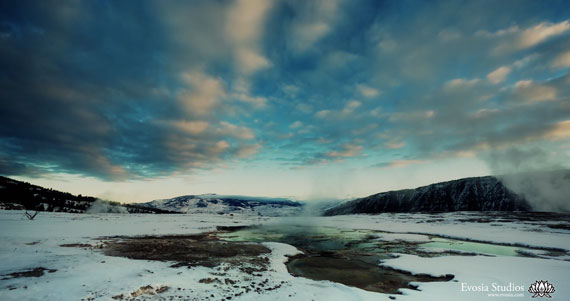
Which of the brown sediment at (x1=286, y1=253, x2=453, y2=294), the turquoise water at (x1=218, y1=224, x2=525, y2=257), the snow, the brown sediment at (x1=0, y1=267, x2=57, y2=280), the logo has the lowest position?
the turquoise water at (x1=218, y1=224, x2=525, y2=257)

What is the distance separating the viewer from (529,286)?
14773 mm

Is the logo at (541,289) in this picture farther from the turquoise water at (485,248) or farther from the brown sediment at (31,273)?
the brown sediment at (31,273)

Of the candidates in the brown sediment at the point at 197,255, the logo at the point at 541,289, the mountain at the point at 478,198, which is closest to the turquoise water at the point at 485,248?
the logo at the point at 541,289

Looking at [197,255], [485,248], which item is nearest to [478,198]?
[485,248]

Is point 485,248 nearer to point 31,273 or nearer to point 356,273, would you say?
point 356,273

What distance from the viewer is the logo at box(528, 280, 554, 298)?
13195mm

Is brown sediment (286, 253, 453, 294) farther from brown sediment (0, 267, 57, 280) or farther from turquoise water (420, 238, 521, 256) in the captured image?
brown sediment (0, 267, 57, 280)

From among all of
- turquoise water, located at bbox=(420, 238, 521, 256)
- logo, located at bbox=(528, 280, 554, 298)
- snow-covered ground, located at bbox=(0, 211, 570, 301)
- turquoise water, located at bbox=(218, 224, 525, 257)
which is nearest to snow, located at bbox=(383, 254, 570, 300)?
snow-covered ground, located at bbox=(0, 211, 570, 301)

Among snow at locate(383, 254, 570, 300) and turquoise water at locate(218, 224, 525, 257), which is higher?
snow at locate(383, 254, 570, 300)

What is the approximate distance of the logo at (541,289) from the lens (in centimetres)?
1320

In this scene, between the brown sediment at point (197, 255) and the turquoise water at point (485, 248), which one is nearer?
the brown sediment at point (197, 255)

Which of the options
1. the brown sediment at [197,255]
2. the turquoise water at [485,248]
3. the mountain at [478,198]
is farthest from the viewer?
the mountain at [478,198]

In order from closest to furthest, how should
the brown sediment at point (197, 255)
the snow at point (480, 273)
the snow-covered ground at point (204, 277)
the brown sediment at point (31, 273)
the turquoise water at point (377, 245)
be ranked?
the snow-covered ground at point (204, 277)
the snow at point (480, 273)
the brown sediment at point (31, 273)
the brown sediment at point (197, 255)
the turquoise water at point (377, 245)

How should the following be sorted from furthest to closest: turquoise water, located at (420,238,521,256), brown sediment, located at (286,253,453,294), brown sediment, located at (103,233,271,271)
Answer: turquoise water, located at (420,238,521,256) → brown sediment, located at (103,233,271,271) → brown sediment, located at (286,253,453,294)
